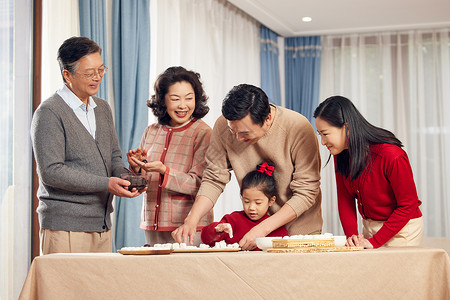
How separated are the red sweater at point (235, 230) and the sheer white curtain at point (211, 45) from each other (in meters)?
2.15

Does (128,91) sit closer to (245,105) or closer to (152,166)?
(152,166)

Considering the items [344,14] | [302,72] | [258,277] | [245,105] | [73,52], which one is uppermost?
[344,14]

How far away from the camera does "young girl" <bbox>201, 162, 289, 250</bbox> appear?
2260 millimetres

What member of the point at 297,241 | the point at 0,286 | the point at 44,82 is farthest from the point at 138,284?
the point at 44,82

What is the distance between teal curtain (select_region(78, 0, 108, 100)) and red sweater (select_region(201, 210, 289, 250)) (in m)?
1.55

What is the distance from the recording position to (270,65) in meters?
6.22

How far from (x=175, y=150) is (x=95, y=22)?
1.37 m

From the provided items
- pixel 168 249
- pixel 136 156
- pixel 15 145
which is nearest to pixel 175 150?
pixel 136 156

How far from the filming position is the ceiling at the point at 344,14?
539cm

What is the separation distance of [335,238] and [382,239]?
230 mm

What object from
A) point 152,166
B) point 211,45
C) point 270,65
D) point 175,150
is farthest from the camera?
point 270,65

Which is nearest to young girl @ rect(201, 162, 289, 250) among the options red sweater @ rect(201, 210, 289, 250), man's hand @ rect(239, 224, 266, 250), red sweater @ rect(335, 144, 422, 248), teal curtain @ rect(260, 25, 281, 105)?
red sweater @ rect(201, 210, 289, 250)

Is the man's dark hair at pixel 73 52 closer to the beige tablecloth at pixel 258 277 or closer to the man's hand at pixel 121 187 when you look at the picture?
the man's hand at pixel 121 187

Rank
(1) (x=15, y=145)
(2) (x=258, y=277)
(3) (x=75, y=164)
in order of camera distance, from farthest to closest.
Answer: (1) (x=15, y=145), (3) (x=75, y=164), (2) (x=258, y=277)
